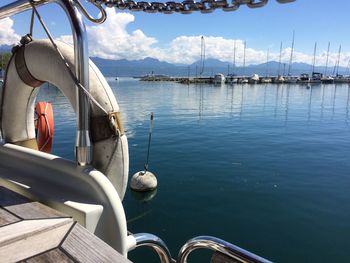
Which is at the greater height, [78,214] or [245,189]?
[78,214]

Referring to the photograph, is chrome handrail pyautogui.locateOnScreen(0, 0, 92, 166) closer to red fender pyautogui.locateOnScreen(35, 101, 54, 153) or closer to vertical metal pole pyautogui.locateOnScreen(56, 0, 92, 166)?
vertical metal pole pyautogui.locateOnScreen(56, 0, 92, 166)

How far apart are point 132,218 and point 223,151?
7.30 metres

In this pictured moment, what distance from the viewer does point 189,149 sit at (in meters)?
14.6

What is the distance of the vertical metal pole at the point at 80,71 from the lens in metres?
1.91

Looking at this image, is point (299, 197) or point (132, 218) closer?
point (132, 218)

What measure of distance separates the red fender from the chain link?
319 cm

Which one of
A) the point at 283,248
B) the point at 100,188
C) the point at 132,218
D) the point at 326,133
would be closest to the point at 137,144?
the point at 132,218

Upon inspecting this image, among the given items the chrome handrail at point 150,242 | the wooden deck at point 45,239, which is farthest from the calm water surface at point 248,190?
the wooden deck at point 45,239

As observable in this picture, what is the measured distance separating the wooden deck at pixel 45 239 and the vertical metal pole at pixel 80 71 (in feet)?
1.34

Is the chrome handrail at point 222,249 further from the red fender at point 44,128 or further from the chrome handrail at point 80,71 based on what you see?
the red fender at point 44,128

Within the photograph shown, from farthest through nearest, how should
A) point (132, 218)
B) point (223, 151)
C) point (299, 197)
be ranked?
point (223, 151) → point (299, 197) → point (132, 218)

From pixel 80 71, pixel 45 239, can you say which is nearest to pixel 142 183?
pixel 80 71

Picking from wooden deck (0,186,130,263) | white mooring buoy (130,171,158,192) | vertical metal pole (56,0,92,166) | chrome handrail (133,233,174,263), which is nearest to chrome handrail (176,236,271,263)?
chrome handrail (133,233,174,263)

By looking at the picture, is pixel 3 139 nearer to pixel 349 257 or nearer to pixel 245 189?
pixel 349 257
